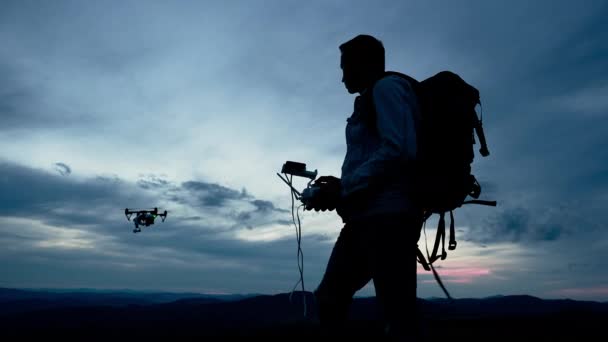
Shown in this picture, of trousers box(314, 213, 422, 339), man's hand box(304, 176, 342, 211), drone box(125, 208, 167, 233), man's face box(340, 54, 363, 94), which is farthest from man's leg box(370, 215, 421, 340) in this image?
drone box(125, 208, 167, 233)

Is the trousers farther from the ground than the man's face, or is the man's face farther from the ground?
the man's face

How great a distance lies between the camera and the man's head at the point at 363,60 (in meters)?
2.55

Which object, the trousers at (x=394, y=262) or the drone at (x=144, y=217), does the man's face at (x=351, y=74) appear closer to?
the trousers at (x=394, y=262)

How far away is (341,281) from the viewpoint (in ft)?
8.64

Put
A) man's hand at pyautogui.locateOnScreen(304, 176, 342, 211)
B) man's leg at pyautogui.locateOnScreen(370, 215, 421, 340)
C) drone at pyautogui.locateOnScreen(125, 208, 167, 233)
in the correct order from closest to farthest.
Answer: man's leg at pyautogui.locateOnScreen(370, 215, 421, 340) < man's hand at pyautogui.locateOnScreen(304, 176, 342, 211) < drone at pyautogui.locateOnScreen(125, 208, 167, 233)

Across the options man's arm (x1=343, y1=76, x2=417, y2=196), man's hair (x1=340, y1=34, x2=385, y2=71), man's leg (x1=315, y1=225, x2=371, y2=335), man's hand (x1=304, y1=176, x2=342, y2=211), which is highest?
man's hair (x1=340, y1=34, x2=385, y2=71)

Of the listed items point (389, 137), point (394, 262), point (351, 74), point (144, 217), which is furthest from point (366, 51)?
point (144, 217)

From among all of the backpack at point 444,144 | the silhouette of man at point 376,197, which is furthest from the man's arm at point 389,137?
the backpack at point 444,144

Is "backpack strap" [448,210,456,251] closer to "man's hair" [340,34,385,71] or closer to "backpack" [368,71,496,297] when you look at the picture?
"backpack" [368,71,496,297]

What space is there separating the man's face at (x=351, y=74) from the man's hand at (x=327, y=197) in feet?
2.09

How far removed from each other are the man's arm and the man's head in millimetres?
291

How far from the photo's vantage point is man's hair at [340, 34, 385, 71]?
2.55 metres

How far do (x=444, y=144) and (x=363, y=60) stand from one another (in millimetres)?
756

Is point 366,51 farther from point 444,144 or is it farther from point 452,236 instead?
point 452,236
